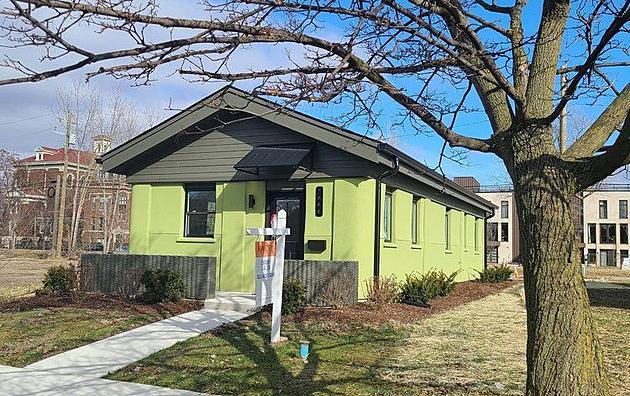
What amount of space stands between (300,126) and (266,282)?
4810 millimetres

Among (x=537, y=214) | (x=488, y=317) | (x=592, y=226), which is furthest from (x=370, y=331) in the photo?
(x=592, y=226)

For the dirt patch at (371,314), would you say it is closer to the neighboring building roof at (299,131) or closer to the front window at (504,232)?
the neighboring building roof at (299,131)

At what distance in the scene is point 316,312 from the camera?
35.6 feet

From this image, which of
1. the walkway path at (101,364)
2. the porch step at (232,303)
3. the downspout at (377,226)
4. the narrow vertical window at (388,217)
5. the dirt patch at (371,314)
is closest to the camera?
the walkway path at (101,364)

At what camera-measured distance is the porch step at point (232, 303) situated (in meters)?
11.4

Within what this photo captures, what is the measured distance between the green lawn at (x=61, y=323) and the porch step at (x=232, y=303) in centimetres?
43

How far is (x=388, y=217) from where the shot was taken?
14445 millimetres

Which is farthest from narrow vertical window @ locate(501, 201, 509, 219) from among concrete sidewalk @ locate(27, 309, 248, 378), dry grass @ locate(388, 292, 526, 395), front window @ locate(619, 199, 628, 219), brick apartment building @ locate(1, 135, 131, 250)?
concrete sidewalk @ locate(27, 309, 248, 378)

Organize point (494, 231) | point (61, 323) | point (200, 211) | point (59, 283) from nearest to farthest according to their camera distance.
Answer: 1. point (61, 323)
2. point (59, 283)
3. point (200, 211)
4. point (494, 231)

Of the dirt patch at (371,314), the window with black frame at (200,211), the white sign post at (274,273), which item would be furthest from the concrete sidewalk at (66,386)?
the window with black frame at (200,211)

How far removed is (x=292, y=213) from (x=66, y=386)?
784 cm

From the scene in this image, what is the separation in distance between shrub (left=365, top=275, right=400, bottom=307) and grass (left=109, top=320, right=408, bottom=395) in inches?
67.0

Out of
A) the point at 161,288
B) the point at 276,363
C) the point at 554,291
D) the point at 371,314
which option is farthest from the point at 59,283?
the point at 554,291

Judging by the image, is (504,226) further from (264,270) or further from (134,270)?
(264,270)
